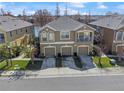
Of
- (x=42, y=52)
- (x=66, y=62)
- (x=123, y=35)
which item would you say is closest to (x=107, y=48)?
(x=123, y=35)

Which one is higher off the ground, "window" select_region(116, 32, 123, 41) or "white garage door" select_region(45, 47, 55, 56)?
"window" select_region(116, 32, 123, 41)

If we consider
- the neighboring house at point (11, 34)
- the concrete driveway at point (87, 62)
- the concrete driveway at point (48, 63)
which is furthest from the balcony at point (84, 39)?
the neighboring house at point (11, 34)

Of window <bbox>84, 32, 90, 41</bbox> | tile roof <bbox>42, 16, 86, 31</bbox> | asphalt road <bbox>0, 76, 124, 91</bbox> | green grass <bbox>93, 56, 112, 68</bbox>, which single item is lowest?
asphalt road <bbox>0, 76, 124, 91</bbox>

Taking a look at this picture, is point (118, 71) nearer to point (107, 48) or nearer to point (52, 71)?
point (52, 71)

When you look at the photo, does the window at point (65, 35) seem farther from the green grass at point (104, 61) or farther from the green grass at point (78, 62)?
the green grass at point (104, 61)

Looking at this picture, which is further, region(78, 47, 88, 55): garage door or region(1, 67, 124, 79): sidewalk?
region(78, 47, 88, 55): garage door

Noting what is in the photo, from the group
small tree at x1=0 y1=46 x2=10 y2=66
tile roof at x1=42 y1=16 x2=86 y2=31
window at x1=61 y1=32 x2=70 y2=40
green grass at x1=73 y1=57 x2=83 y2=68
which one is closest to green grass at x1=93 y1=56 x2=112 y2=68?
green grass at x1=73 y1=57 x2=83 y2=68

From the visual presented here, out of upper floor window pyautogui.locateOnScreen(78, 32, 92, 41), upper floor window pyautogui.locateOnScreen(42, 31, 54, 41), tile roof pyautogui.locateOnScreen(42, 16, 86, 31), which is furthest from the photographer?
upper floor window pyautogui.locateOnScreen(78, 32, 92, 41)

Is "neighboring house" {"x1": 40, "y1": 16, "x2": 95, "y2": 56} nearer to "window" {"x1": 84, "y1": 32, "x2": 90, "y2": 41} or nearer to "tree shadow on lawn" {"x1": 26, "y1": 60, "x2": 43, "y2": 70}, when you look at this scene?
"window" {"x1": 84, "y1": 32, "x2": 90, "y2": 41}
